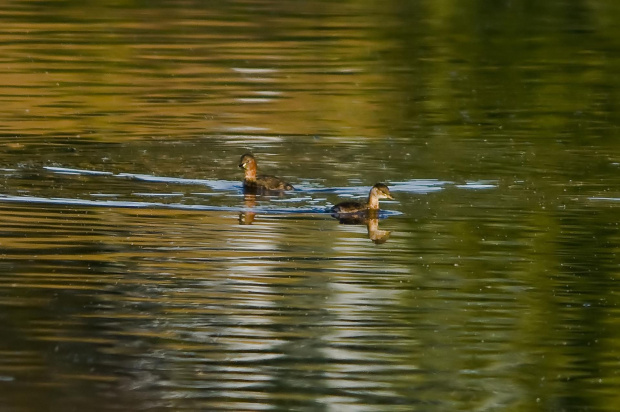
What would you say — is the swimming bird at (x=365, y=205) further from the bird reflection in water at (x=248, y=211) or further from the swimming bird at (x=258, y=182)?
the swimming bird at (x=258, y=182)

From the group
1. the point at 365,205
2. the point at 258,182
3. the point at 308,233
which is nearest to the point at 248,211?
the point at 258,182

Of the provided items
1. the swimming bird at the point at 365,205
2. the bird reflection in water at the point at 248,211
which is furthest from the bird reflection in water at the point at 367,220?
the bird reflection in water at the point at 248,211

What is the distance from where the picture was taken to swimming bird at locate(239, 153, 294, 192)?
49.4 ft

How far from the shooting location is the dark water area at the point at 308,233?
9047 mm

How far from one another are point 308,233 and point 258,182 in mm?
2054

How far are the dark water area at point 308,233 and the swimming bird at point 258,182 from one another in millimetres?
148

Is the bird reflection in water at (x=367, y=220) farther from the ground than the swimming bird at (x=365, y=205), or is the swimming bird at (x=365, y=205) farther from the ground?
the swimming bird at (x=365, y=205)

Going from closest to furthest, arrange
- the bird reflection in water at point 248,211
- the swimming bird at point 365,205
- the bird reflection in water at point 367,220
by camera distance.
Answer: the bird reflection in water at point 367,220, the bird reflection in water at point 248,211, the swimming bird at point 365,205

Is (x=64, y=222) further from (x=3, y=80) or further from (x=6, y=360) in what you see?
(x=3, y=80)

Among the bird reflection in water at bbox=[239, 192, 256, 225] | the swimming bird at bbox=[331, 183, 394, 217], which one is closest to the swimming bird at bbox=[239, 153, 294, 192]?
the bird reflection in water at bbox=[239, 192, 256, 225]

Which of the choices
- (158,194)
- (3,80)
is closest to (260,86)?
(3,80)

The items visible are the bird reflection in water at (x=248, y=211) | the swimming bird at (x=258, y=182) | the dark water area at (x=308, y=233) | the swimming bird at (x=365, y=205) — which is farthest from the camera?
the swimming bird at (x=258, y=182)

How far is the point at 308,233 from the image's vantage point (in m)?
13.2

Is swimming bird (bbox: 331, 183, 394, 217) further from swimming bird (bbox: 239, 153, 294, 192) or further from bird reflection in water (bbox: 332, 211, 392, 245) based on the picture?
swimming bird (bbox: 239, 153, 294, 192)
